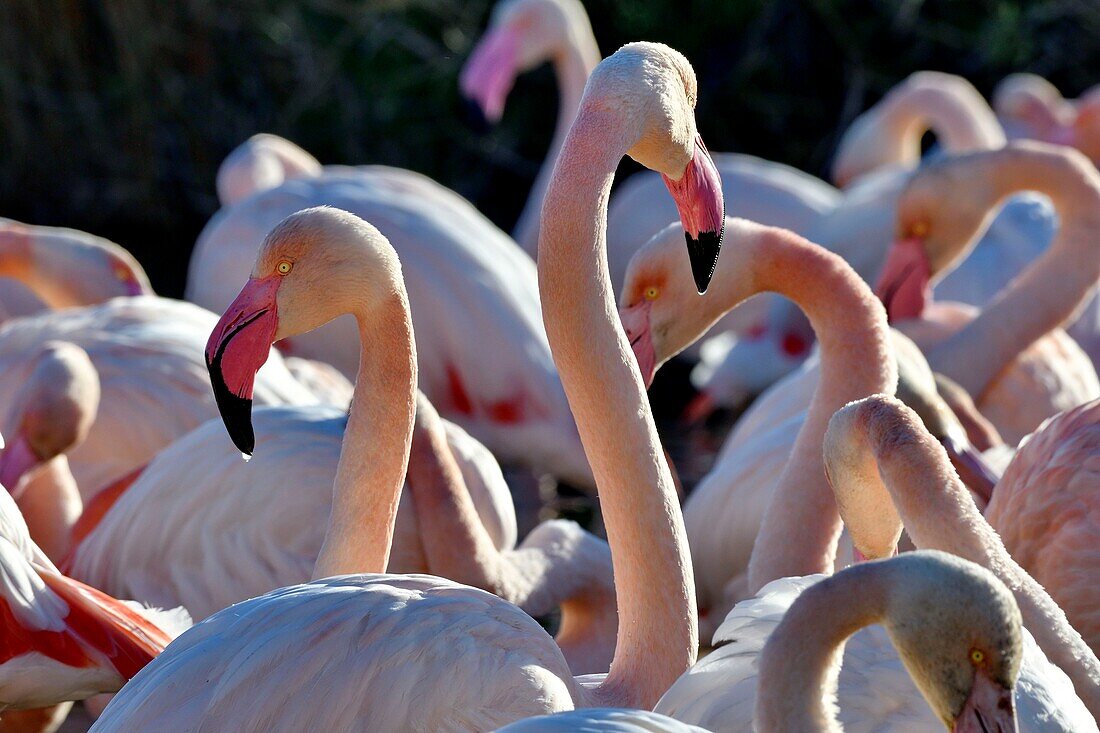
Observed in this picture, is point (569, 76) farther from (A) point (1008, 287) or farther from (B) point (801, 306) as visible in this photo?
(B) point (801, 306)

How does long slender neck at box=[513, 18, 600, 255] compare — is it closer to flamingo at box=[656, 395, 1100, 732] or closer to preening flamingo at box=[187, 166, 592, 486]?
preening flamingo at box=[187, 166, 592, 486]

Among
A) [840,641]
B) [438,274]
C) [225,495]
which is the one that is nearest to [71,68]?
[438,274]

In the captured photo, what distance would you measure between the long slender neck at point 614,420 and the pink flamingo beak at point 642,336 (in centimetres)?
73

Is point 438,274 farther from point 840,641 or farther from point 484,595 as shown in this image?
point 840,641

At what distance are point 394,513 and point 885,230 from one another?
151 inches

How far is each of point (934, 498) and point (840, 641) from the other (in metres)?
0.67

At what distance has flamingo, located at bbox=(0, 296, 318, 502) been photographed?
13.8 ft

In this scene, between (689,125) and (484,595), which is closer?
(484,595)

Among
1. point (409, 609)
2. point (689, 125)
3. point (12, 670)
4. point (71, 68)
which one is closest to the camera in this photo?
point (409, 609)

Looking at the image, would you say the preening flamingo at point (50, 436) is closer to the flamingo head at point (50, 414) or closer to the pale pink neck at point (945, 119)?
the flamingo head at point (50, 414)

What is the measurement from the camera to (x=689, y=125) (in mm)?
2666

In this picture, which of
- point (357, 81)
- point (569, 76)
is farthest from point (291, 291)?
point (357, 81)

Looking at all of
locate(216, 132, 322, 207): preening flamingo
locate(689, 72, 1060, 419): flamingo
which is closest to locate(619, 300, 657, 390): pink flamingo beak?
locate(689, 72, 1060, 419): flamingo

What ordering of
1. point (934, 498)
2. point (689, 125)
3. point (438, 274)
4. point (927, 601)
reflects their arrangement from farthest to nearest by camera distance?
1. point (438, 274)
2. point (689, 125)
3. point (934, 498)
4. point (927, 601)
